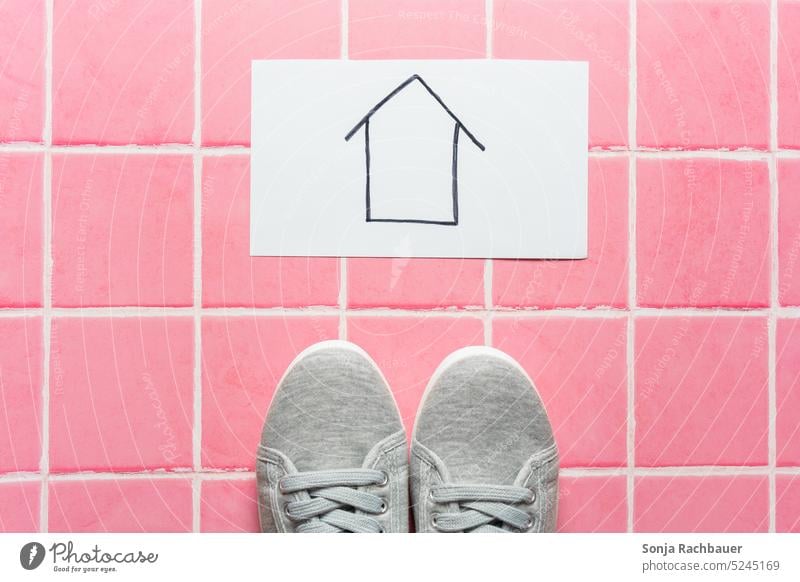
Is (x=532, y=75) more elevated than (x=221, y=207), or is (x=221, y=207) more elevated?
(x=532, y=75)

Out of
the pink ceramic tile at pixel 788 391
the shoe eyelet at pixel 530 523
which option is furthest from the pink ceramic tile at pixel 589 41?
the shoe eyelet at pixel 530 523

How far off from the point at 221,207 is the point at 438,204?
21 cm

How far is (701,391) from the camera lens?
81 centimetres

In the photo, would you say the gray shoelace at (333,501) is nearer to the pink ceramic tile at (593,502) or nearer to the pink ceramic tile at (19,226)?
the pink ceramic tile at (593,502)

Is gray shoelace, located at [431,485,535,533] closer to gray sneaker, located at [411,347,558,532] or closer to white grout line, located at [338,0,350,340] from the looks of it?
gray sneaker, located at [411,347,558,532]

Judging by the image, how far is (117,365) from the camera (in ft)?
2.64

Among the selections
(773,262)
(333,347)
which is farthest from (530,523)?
(773,262)

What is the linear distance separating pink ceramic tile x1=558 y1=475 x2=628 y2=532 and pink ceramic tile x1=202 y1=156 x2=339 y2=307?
0.30 meters

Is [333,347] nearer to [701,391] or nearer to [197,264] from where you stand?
[197,264]

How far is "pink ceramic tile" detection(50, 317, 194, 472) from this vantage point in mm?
803

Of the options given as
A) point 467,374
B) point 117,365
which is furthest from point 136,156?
point 467,374

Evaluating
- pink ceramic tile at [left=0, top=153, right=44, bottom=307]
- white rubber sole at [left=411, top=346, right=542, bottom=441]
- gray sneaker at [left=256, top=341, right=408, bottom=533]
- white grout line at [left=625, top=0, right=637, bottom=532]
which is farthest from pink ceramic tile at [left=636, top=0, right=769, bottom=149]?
pink ceramic tile at [left=0, top=153, right=44, bottom=307]

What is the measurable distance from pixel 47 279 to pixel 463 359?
0.41m
